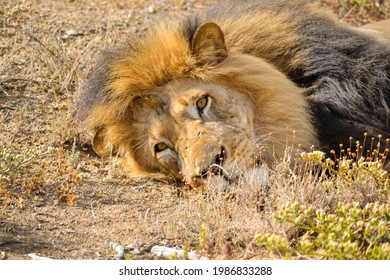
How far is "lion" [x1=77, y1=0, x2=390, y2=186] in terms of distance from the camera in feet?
19.5

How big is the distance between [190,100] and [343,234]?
1.75 metres

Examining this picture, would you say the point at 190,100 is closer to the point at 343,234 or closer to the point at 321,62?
the point at 321,62

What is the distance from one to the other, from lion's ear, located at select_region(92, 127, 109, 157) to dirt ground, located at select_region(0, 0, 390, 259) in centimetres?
12

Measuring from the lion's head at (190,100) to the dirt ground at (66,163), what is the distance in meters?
0.41

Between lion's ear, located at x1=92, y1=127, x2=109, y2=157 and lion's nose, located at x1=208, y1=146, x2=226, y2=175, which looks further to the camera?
lion's ear, located at x1=92, y1=127, x2=109, y2=157

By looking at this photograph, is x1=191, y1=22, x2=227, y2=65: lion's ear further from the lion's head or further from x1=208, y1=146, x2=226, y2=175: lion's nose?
x1=208, y1=146, x2=226, y2=175: lion's nose

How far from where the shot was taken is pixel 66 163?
6750 millimetres

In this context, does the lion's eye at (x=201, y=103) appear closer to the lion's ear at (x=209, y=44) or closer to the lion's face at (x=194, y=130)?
the lion's face at (x=194, y=130)

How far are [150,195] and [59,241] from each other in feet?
3.49

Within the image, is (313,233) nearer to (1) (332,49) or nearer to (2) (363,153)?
(2) (363,153)

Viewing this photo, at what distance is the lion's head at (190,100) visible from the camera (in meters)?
5.90

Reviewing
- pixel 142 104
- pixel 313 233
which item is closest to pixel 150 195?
pixel 142 104

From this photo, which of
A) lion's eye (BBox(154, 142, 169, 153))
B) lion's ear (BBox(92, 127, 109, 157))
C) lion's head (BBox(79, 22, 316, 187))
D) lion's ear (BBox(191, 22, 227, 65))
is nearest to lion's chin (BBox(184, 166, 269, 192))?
lion's head (BBox(79, 22, 316, 187))
